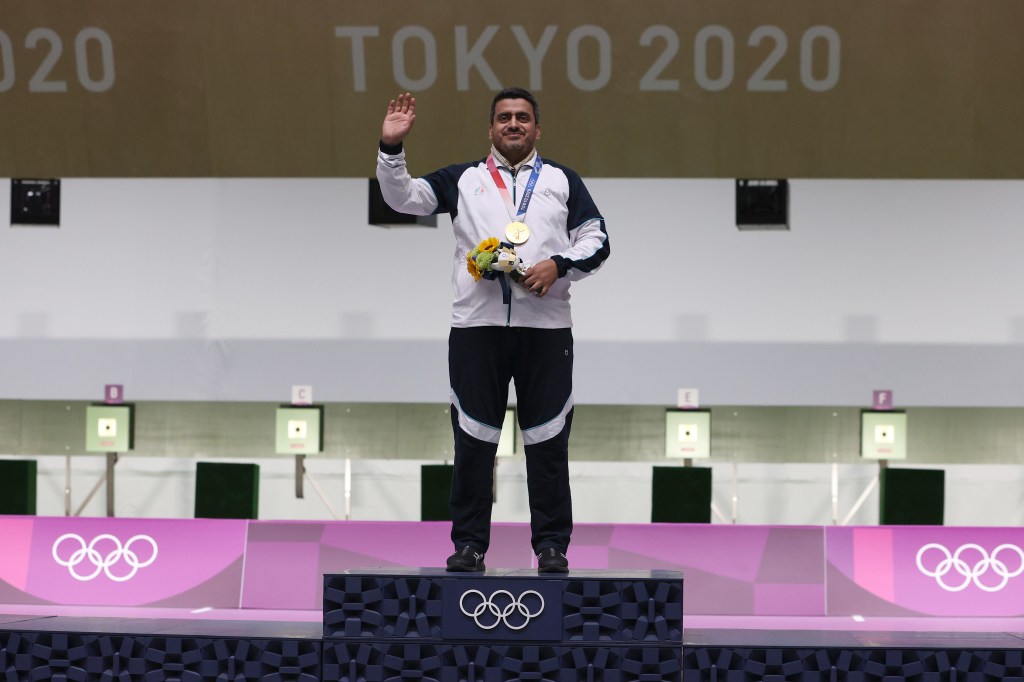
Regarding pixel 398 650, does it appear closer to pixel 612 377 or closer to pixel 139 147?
pixel 139 147

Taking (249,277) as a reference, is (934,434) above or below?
below

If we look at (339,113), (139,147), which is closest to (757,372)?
(339,113)

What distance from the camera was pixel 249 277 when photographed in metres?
11.5

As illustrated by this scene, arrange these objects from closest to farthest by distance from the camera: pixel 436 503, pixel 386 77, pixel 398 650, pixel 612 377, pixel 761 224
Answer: pixel 398 650, pixel 386 77, pixel 436 503, pixel 761 224, pixel 612 377

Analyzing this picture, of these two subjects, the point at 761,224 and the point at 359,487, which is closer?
the point at 761,224

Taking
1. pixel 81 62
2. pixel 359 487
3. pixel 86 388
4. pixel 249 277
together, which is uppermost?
pixel 81 62

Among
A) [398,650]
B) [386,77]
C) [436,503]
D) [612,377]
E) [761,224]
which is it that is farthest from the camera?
[612,377]

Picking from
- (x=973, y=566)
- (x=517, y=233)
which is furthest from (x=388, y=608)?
(x=973, y=566)

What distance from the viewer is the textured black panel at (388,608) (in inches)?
154

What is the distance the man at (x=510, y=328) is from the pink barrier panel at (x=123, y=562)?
362cm

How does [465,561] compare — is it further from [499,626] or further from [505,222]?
[505,222]

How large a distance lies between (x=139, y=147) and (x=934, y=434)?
710 centimetres

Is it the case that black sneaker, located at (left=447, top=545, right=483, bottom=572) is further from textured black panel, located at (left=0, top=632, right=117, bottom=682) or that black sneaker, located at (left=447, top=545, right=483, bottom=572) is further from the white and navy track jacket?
textured black panel, located at (left=0, top=632, right=117, bottom=682)

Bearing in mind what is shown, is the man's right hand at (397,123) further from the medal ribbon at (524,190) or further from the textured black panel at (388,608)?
the textured black panel at (388,608)
